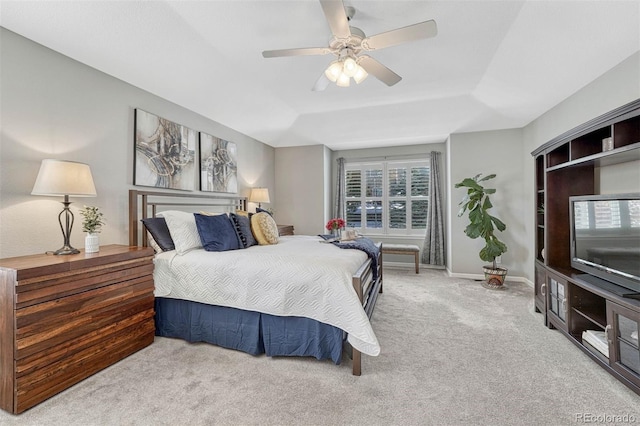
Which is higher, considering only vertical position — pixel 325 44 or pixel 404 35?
pixel 325 44

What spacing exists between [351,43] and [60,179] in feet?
7.58

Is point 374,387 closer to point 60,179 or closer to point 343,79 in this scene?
point 343,79

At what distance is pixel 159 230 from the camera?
282 centimetres

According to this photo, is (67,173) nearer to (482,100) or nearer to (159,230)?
(159,230)

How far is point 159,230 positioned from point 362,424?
239 cm

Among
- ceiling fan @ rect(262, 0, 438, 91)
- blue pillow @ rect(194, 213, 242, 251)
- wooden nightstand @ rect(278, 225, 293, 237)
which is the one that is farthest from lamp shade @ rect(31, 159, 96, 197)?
wooden nightstand @ rect(278, 225, 293, 237)

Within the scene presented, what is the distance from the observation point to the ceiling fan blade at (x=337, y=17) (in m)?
1.72

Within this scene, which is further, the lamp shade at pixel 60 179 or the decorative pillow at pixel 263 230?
the decorative pillow at pixel 263 230

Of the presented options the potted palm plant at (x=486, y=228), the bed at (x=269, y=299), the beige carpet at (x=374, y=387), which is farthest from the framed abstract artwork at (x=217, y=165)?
the potted palm plant at (x=486, y=228)

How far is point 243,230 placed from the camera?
312 centimetres

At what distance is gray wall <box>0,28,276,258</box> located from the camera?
2.10m

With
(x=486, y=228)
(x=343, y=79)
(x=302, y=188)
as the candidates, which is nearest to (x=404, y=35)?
(x=343, y=79)

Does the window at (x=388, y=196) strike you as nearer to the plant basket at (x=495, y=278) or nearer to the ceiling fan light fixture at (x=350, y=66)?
the plant basket at (x=495, y=278)

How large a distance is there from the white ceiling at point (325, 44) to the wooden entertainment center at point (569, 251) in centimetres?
79
